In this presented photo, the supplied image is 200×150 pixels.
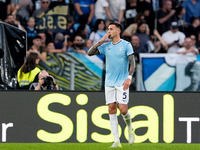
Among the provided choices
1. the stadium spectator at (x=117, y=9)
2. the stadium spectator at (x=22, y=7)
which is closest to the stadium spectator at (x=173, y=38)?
the stadium spectator at (x=117, y=9)

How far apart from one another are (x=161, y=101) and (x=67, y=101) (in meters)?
1.69

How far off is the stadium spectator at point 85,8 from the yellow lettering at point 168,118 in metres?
4.50

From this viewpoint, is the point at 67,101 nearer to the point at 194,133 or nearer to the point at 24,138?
the point at 24,138

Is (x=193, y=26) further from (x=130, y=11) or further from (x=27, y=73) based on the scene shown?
(x=27, y=73)

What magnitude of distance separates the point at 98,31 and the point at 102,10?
2.18 feet

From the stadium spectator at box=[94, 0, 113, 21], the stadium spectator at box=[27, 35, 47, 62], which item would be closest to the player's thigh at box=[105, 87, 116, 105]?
the stadium spectator at box=[27, 35, 47, 62]

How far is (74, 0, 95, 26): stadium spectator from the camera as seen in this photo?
11617 mm

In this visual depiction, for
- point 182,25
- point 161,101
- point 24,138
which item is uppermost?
point 182,25

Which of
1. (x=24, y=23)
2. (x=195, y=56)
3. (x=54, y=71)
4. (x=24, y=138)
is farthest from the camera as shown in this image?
(x=24, y=23)

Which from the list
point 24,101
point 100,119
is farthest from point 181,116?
point 24,101

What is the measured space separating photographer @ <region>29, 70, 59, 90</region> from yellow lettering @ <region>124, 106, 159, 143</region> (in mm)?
1676

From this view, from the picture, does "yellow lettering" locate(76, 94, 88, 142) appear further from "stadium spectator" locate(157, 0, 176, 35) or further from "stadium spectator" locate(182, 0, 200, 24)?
"stadium spectator" locate(182, 0, 200, 24)

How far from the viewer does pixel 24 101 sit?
772 cm

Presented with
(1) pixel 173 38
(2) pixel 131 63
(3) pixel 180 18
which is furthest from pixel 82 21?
(2) pixel 131 63
